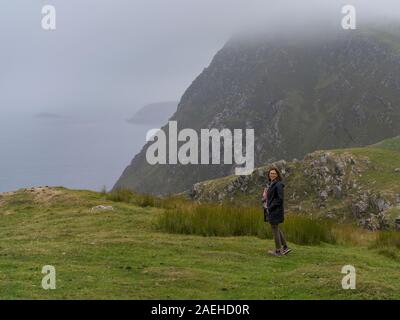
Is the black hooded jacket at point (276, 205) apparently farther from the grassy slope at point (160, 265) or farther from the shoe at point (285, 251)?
the grassy slope at point (160, 265)

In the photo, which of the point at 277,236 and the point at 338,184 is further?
the point at 338,184

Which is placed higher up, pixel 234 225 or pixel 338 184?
pixel 338 184

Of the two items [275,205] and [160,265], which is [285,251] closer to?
[275,205]

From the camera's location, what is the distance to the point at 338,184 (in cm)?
11769

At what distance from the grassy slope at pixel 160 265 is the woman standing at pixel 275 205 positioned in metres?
0.52

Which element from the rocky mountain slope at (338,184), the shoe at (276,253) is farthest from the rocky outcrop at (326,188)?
the shoe at (276,253)

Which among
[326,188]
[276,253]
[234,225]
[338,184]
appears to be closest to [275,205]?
[276,253]

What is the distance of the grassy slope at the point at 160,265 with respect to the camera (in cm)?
1012

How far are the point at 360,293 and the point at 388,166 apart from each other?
336ft

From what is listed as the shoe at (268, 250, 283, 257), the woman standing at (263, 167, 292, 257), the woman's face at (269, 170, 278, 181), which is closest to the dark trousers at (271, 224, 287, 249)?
the woman standing at (263, 167, 292, 257)

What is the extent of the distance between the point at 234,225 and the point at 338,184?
4115 inches

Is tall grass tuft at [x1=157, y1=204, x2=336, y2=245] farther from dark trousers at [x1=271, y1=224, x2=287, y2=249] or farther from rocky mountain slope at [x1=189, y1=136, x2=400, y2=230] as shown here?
rocky mountain slope at [x1=189, y1=136, x2=400, y2=230]
